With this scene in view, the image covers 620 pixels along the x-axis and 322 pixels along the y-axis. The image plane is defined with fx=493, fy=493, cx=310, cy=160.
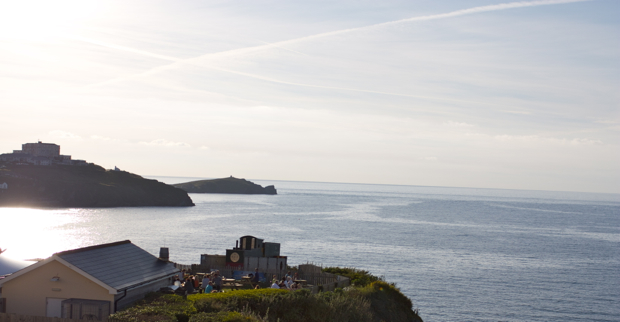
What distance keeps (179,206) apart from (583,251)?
13683 cm

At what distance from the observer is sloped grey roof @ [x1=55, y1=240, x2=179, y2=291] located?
56.2 feet

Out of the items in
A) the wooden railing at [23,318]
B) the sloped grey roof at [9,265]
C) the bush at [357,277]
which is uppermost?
the sloped grey roof at [9,265]

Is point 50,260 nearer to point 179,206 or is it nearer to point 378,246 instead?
point 378,246

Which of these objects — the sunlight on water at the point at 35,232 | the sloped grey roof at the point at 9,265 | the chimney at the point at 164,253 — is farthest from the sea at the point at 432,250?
the chimney at the point at 164,253

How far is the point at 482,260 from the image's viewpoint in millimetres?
72188

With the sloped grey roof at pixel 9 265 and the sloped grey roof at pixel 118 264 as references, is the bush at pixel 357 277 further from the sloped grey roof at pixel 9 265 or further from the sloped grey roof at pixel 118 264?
the sloped grey roof at pixel 9 265

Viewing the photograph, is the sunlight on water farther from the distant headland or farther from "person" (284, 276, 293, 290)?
"person" (284, 276, 293, 290)

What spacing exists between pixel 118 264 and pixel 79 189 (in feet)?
544

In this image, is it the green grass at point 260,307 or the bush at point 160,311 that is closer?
the bush at point 160,311

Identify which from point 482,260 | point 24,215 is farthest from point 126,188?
point 482,260

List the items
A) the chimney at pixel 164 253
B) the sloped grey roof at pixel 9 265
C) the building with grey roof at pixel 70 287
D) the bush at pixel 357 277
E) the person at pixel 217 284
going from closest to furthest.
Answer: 1. the building with grey roof at pixel 70 287
2. the sloped grey roof at pixel 9 265
3. the chimney at pixel 164 253
4. the person at pixel 217 284
5. the bush at pixel 357 277

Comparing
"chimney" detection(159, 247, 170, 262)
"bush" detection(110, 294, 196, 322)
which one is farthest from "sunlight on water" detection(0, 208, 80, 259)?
"bush" detection(110, 294, 196, 322)

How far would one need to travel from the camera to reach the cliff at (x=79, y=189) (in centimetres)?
16025

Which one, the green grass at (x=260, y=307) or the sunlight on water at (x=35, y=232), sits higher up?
the green grass at (x=260, y=307)
